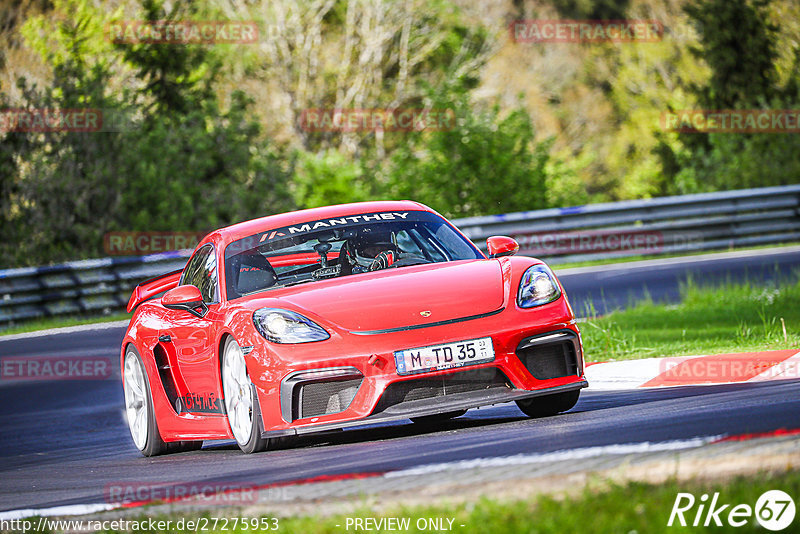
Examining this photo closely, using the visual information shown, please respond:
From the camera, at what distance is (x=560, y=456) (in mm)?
5367

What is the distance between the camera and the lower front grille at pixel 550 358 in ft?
23.7

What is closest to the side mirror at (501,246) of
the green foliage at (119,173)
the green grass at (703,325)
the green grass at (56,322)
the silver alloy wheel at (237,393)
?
the silver alloy wheel at (237,393)

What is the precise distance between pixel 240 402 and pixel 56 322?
10.4 metres

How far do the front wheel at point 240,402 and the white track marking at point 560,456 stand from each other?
181 cm

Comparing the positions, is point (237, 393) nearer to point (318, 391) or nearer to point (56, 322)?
point (318, 391)

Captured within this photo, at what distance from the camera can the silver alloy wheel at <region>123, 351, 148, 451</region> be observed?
8938mm

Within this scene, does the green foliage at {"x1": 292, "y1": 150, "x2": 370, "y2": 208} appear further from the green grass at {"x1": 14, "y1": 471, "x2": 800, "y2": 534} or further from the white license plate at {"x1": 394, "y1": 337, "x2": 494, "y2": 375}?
the green grass at {"x1": 14, "y1": 471, "x2": 800, "y2": 534}

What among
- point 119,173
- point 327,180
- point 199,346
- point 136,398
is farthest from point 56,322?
point 327,180

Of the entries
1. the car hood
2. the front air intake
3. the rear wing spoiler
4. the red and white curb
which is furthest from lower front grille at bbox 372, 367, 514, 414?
the rear wing spoiler

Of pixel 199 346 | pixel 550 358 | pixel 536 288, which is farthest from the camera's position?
pixel 199 346

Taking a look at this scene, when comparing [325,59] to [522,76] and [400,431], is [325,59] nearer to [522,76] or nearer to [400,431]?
[522,76]

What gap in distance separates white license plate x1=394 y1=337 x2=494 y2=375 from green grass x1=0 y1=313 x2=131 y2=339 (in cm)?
1017

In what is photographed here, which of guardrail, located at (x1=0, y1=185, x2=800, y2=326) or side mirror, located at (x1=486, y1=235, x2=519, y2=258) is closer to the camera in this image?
side mirror, located at (x1=486, y1=235, x2=519, y2=258)

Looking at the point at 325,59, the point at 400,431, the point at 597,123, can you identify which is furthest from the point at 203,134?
the point at 597,123
